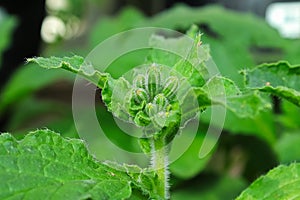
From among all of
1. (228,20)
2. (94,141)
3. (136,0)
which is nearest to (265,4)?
(136,0)

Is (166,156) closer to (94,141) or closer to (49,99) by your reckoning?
(94,141)

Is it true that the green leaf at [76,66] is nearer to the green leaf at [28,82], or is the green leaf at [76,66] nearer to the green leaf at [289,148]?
the green leaf at [289,148]

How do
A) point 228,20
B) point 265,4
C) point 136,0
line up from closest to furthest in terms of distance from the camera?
1. point 228,20
2. point 265,4
3. point 136,0

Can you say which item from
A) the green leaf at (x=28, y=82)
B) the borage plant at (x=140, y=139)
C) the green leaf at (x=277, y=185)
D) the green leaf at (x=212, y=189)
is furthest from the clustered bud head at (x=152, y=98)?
the green leaf at (x=28, y=82)

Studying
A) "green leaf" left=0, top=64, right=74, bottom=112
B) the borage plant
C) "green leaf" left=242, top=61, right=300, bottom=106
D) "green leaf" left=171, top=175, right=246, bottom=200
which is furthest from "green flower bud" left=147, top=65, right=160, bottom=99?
"green leaf" left=0, top=64, right=74, bottom=112

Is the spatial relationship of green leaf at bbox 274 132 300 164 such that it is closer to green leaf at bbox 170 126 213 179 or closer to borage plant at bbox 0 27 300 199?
green leaf at bbox 170 126 213 179
